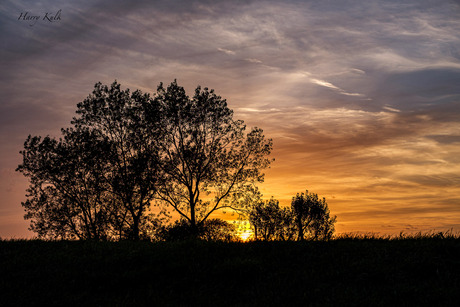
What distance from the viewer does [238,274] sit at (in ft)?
46.2

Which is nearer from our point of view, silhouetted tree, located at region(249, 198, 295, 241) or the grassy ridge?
the grassy ridge

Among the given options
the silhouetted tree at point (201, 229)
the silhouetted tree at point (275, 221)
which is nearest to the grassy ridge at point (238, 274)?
the silhouetted tree at point (201, 229)

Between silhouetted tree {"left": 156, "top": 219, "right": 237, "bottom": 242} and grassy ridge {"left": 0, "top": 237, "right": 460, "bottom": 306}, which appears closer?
grassy ridge {"left": 0, "top": 237, "right": 460, "bottom": 306}

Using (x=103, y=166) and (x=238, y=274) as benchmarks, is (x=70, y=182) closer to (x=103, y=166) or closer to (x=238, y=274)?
(x=103, y=166)

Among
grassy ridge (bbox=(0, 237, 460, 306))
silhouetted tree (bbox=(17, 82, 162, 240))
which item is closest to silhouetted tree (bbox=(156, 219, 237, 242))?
silhouetted tree (bbox=(17, 82, 162, 240))

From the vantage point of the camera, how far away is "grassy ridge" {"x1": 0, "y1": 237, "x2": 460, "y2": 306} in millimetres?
12406

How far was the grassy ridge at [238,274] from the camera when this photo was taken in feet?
40.7

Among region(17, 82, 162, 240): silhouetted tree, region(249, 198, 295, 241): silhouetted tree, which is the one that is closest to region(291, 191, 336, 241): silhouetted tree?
region(249, 198, 295, 241): silhouetted tree

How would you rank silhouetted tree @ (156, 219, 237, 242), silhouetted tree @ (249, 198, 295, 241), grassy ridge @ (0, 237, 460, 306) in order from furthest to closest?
silhouetted tree @ (249, 198, 295, 241) → silhouetted tree @ (156, 219, 237, 242) → grassy ridge @ (0, 237, 460, 306)

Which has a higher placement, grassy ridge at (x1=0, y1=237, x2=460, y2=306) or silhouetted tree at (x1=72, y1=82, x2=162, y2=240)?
silhouetted tree at (x1=72, y1=82, x2=162, y2=240)

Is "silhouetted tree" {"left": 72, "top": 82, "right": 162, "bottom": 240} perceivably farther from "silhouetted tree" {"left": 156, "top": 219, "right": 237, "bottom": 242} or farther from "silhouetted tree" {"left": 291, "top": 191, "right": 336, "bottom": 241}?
"silhouetted tree" {"left": 291, "top": 191, "right": 336, "bottom": 241}

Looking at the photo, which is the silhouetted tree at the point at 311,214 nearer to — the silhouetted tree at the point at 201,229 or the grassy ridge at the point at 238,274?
the silhouetted tree at the point at 201,229

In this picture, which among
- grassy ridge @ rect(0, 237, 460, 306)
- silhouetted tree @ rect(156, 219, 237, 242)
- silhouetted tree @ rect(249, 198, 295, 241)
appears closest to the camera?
grassy ridge @ rect(0, 237, 460, 306)

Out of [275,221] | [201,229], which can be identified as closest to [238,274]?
[201,229]
